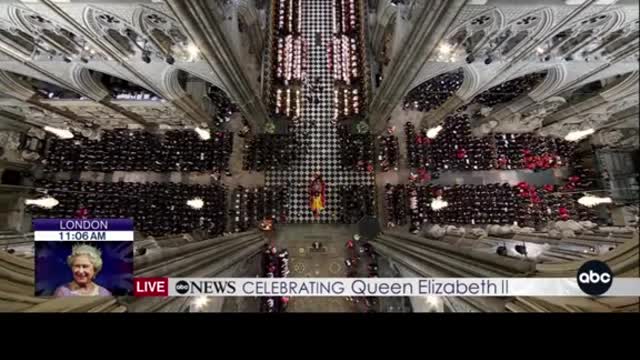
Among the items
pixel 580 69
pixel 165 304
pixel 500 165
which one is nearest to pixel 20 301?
pixel 165 304

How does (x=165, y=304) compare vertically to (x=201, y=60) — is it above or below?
below

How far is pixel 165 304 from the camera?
310 centimetres

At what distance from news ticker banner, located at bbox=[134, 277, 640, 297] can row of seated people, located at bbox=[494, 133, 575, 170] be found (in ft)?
8.87

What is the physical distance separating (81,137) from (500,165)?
28.7 feet

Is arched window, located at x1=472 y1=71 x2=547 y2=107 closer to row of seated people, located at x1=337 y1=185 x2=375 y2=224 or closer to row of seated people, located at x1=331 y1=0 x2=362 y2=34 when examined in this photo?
row of seated people, located at x1=337 y1=185 x2=375 y2=224

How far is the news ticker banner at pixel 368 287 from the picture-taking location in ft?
9.82

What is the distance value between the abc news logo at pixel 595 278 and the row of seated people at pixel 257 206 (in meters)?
5.57

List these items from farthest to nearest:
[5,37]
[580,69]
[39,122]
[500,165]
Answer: [500,165], [580,69], [39,122], [5,37]

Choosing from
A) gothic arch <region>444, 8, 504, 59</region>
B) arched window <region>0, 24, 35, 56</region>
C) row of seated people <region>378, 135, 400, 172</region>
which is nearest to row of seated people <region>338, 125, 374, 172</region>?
row of seated people <region>378, 135, 400, 172</region>

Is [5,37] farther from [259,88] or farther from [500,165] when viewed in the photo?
[500,165]

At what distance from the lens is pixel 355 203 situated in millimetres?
7824

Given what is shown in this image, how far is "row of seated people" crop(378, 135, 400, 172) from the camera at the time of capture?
832 centimetres

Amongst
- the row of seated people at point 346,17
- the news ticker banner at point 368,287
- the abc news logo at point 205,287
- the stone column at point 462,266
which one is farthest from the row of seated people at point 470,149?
the abc news logo at point 205,287

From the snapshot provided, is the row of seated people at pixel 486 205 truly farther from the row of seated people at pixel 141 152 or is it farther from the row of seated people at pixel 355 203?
the row of seated people at pixel 141 152
